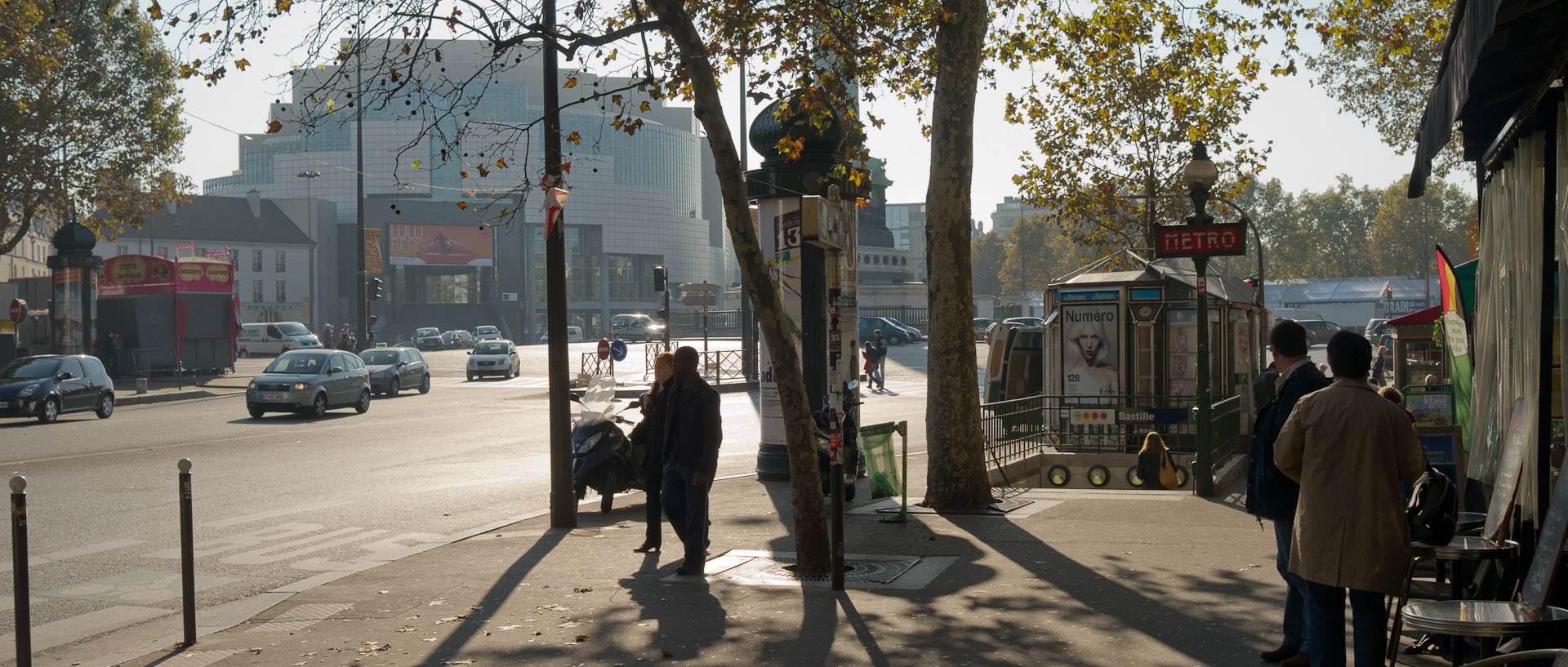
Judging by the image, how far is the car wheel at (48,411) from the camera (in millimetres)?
23350

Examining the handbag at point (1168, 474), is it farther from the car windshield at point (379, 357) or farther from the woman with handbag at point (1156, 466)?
the car windshield at point (379, 357)

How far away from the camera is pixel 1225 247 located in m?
12.1

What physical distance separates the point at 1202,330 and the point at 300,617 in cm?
964

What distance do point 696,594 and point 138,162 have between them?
3465cm

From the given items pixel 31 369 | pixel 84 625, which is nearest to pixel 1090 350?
pixel 84 625

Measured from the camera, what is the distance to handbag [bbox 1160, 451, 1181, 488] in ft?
48.1

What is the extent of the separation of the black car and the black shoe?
934 inches

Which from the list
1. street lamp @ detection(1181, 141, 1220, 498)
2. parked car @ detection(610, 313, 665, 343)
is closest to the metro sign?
street lamp @ detection(1181, 141, 1220, 498)

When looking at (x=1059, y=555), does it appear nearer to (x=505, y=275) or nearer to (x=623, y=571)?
(x=623, y=571)

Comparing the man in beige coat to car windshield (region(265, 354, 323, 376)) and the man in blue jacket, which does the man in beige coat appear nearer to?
the man in blue jacket

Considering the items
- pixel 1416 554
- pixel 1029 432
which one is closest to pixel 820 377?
pixel 1029 432

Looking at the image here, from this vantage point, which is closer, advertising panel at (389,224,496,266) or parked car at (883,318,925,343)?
parked car at (883,318,925,343)

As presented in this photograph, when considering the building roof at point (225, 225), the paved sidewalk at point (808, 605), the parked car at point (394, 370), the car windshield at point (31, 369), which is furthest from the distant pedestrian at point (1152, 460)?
the building roof at point (225, 225)

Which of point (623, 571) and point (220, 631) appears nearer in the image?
point (220, 631)
